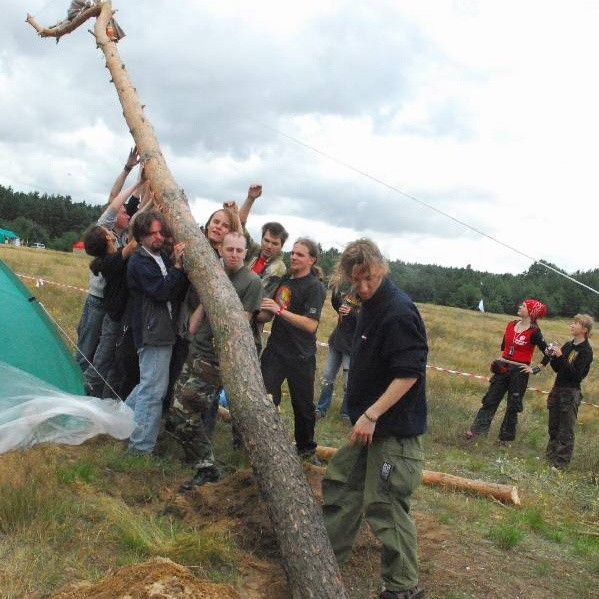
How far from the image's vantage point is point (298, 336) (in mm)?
5539

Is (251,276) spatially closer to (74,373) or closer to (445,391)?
(74,373)

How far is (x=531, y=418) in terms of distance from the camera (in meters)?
11.4

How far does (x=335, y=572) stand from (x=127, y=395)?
→ 315 centimetres

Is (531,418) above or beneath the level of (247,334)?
beneath

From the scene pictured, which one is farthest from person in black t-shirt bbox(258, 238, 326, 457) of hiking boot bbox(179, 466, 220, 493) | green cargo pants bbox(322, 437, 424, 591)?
green cargo pants bbox(322, 437, 424, 591)

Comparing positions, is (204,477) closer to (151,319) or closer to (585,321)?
(151,319)

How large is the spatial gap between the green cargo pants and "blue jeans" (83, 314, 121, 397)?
2884 millimetres

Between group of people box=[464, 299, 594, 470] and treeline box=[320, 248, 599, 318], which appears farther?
treeline box=[320, 248, 599, 318]

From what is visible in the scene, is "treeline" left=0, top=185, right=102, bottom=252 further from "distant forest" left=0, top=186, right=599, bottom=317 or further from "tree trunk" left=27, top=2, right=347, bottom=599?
"tree trunk" left=27, top=2, right=347, bottom=599

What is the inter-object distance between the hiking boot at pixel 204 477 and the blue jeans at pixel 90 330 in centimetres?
207

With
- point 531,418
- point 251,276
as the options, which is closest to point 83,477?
point 251,276

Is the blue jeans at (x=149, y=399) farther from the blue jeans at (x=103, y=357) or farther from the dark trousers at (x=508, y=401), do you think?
the dark trousers at (x=508, y=401)

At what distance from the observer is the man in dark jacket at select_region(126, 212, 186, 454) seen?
15.9 feet

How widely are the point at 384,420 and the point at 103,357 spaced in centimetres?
332
